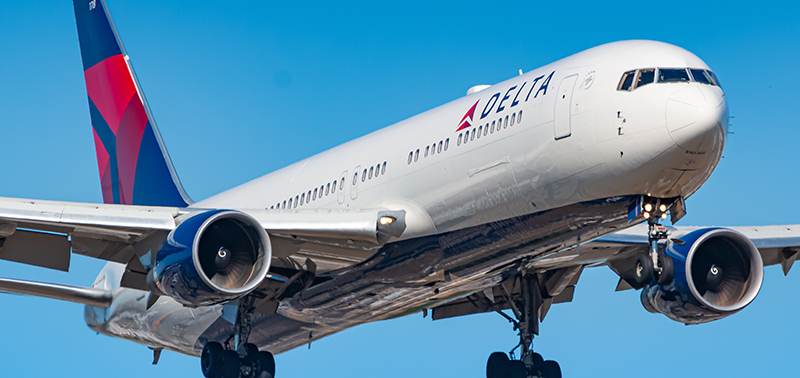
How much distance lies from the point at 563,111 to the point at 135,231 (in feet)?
25.7

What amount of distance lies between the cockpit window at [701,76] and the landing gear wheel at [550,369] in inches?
376

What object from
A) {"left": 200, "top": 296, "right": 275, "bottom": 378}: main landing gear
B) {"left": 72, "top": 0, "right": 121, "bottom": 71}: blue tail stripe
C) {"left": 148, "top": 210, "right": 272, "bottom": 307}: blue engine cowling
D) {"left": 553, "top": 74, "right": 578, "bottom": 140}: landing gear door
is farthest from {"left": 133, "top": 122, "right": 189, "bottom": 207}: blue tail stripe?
{"left": 553, "top": 74, "right": 578, "bottom": 140}: landing gear door

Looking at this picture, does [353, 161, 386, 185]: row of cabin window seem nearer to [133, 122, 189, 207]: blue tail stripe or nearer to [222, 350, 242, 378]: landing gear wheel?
[222, 350, 242, 378]: landing gear wheel

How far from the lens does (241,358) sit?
805 inches

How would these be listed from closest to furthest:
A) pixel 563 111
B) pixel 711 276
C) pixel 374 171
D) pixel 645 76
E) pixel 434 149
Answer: pixel 645 76 < pixel 563 111 < pixel 434 149 < pixel 374 171 < pixel 711 276

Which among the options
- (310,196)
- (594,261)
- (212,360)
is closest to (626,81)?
(594,261)

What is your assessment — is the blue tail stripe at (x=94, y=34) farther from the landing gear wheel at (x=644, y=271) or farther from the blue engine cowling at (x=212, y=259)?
the landing gear wheel at (x=644, y=271)

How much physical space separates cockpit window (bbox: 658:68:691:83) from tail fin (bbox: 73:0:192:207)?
1457 centimetres

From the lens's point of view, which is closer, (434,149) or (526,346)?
(434,149)

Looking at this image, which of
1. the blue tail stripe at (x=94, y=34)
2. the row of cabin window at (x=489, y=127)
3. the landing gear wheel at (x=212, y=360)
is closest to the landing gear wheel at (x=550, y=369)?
the landing gear wheel at (x=212, y=360)

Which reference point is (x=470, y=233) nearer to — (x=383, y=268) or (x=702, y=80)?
(x=383, y=268)

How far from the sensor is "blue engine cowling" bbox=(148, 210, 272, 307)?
52.6 feet

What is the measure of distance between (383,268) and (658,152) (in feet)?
20.2

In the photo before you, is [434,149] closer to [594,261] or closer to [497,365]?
[594,261]
